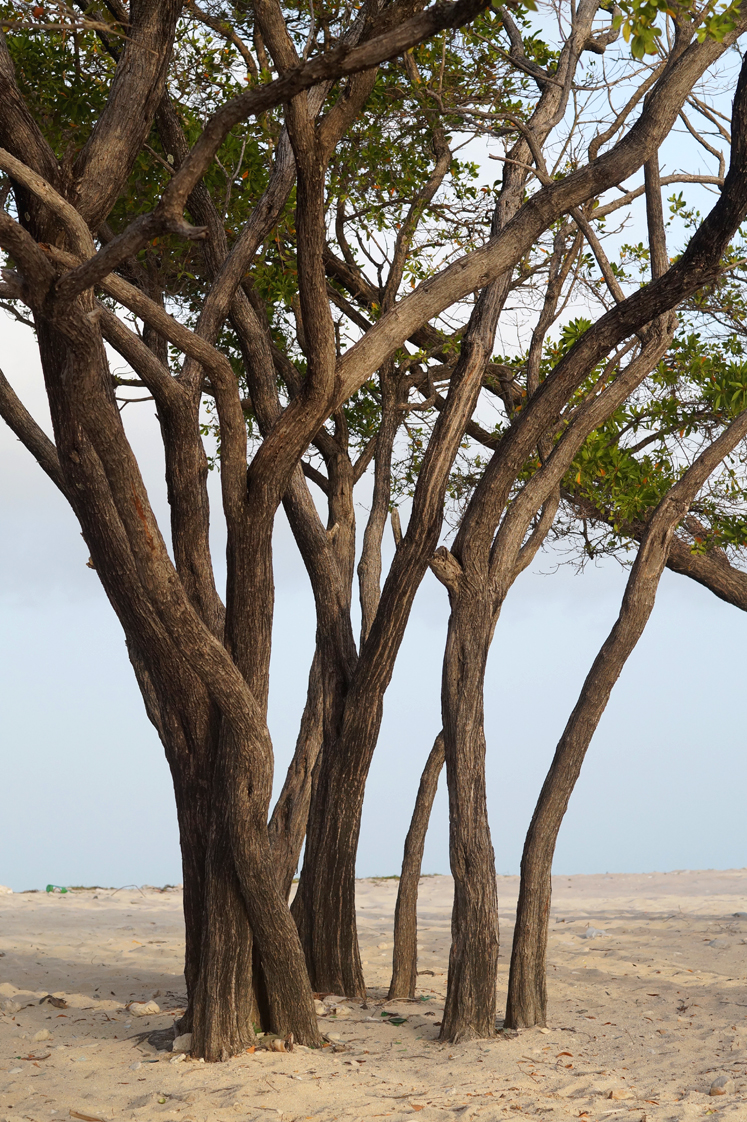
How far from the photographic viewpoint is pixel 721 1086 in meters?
4.92

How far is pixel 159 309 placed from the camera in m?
4.96

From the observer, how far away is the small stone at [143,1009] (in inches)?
252

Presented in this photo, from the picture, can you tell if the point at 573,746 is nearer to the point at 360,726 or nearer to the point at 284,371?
the point at 360,726

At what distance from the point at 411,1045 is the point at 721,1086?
179cm

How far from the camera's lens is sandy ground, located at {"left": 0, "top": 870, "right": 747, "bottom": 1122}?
4750mm

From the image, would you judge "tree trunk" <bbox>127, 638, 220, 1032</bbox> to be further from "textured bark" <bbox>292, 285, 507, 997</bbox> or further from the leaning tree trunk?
the leaning tree trunk

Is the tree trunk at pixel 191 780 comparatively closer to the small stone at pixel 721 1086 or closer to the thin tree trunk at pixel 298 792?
the thin tree trunk at pixel 298 792

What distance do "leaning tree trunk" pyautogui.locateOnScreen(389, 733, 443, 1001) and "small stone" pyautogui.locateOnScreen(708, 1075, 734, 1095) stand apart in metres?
2.31

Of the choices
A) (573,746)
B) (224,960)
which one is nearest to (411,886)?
(573,746)

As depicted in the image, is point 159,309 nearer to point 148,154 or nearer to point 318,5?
point 148,154

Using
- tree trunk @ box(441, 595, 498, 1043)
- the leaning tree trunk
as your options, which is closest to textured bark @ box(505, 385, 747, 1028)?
tree trunk @ box(441, 595, 498, 1043)

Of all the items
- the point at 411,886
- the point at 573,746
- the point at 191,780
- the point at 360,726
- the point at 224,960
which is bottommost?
the point at 224,960

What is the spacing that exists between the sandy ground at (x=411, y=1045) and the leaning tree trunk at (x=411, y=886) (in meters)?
0.22

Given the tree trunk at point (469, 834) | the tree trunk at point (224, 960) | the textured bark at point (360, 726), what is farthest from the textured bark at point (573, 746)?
the tree trunk at point (224, 960)
